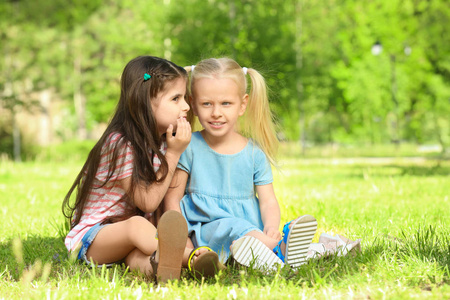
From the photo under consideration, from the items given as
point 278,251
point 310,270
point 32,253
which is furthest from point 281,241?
point 32,253

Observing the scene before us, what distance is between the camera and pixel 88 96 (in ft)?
102

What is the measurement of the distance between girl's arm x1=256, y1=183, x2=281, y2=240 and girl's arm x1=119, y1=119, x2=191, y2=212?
66cm

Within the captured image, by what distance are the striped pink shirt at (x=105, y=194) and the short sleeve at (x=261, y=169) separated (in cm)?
71

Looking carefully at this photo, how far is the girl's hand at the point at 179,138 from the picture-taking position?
3.13 metres

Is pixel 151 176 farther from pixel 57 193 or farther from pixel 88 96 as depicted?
pixel 88 96

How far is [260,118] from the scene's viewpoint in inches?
146

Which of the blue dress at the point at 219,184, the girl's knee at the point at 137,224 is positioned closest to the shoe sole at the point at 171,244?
the girl's knee at the point at 137,224

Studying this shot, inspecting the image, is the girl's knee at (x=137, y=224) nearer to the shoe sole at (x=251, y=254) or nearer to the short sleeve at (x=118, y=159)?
the short sleeve at (x=118, y=159)

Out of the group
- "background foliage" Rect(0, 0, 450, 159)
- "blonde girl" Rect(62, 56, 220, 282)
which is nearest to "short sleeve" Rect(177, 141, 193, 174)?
"blonde girl" Rect(62, 56, 220, 282)

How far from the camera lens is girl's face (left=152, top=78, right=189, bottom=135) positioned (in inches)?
128

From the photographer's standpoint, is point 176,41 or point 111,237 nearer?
point 111,237

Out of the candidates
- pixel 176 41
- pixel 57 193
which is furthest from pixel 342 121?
pixel 57 193

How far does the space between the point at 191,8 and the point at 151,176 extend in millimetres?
17127

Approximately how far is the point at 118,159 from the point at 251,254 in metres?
0.96
